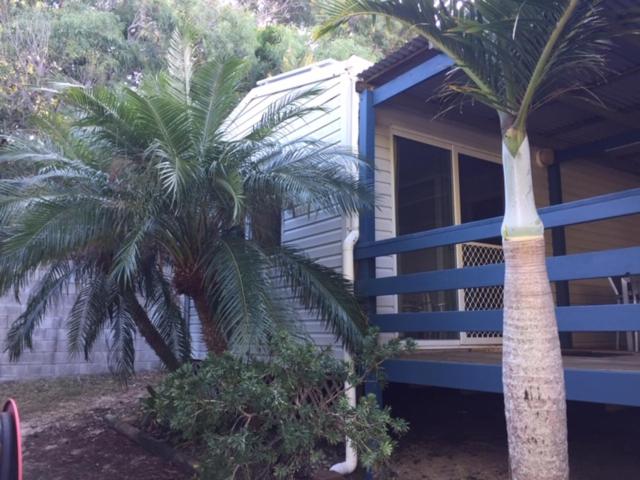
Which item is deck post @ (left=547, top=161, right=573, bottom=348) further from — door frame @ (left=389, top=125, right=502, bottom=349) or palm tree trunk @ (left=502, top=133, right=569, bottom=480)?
palm tree trunk @ (left=502, top=133, right=569, bottom=480)

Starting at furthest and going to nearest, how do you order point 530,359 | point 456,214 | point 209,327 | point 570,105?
point 456,214
point 570,105
point 209,327
point 530,359

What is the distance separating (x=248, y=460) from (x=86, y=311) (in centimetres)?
345

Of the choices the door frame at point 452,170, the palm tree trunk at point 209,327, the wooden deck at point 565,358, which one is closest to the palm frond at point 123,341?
the palm tree trunk at point 209,327

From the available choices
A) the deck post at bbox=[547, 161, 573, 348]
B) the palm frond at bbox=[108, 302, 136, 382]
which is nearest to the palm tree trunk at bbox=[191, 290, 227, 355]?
the palm frond at bbox=[108, 302, 136, 382]

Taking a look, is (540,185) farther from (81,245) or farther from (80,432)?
(80,432)

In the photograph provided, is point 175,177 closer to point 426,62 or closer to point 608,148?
point 426,62

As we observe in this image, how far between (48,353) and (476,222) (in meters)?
8.33

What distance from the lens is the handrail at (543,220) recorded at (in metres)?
4.05

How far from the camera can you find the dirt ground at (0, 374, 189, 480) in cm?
627

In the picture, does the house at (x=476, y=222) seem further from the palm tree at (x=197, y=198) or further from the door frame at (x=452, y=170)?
the palm tree at (x=197, y=198)

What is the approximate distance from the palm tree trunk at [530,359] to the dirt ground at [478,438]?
2175 mm

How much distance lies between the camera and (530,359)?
11.2 ft

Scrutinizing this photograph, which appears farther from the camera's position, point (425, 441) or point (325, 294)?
point (425, 441)

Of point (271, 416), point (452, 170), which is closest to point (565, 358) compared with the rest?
point (271, 416)
